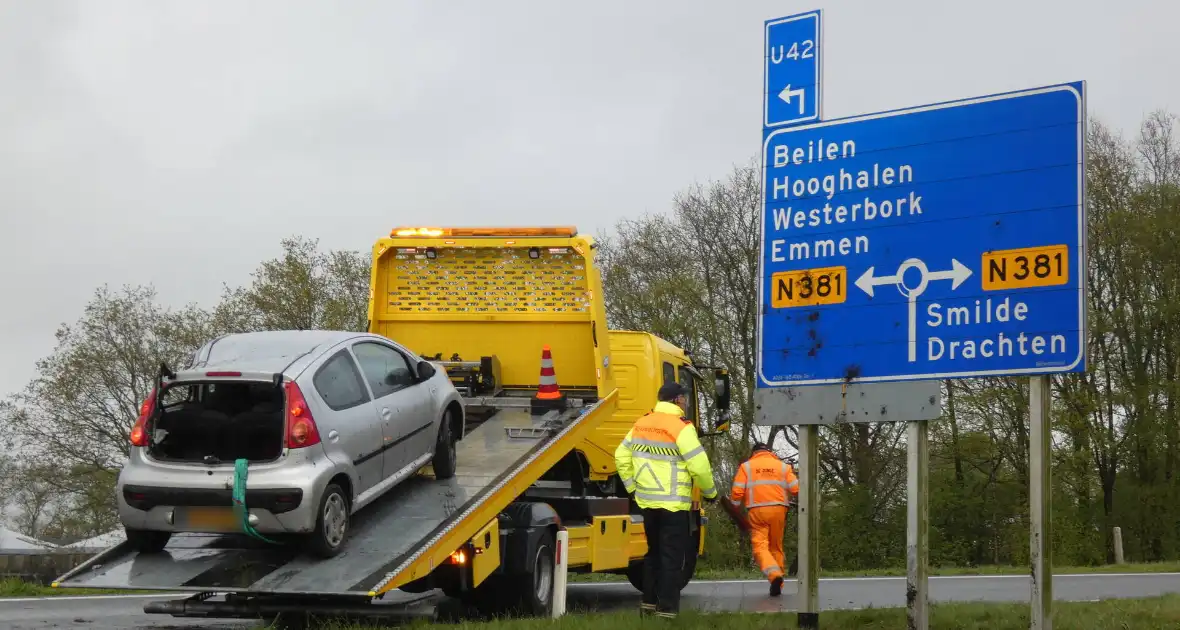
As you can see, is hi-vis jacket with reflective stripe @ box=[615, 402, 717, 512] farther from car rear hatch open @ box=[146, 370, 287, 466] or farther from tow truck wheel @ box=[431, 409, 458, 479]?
car rear hatch open @ box=[146, 370, 287, 466]

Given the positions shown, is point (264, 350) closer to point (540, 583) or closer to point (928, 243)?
point (540, 583)

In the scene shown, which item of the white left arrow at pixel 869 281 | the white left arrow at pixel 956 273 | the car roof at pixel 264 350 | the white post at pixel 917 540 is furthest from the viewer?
the car roof at pixel 264 350

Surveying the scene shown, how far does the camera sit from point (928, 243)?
292 inches

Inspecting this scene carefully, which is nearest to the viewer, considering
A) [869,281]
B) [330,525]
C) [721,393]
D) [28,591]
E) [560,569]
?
[869,281]

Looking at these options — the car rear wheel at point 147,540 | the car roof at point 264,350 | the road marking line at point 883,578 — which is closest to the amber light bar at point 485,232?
the car roof at point 264,350

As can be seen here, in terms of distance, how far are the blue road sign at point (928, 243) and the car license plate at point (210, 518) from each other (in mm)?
3531

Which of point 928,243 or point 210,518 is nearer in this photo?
point 928,243

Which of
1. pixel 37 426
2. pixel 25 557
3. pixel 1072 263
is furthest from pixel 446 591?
pixel 37 426

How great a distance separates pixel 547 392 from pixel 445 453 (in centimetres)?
194

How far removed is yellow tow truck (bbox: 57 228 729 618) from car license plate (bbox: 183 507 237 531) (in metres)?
0.35

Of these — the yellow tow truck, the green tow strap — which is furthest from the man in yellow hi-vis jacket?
the green tow strap

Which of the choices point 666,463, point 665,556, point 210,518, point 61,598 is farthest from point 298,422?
point 61,598

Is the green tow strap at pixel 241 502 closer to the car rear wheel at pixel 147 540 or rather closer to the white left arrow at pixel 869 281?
the car rear wheel at pixel 147 540

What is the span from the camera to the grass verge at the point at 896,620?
7902 mm
